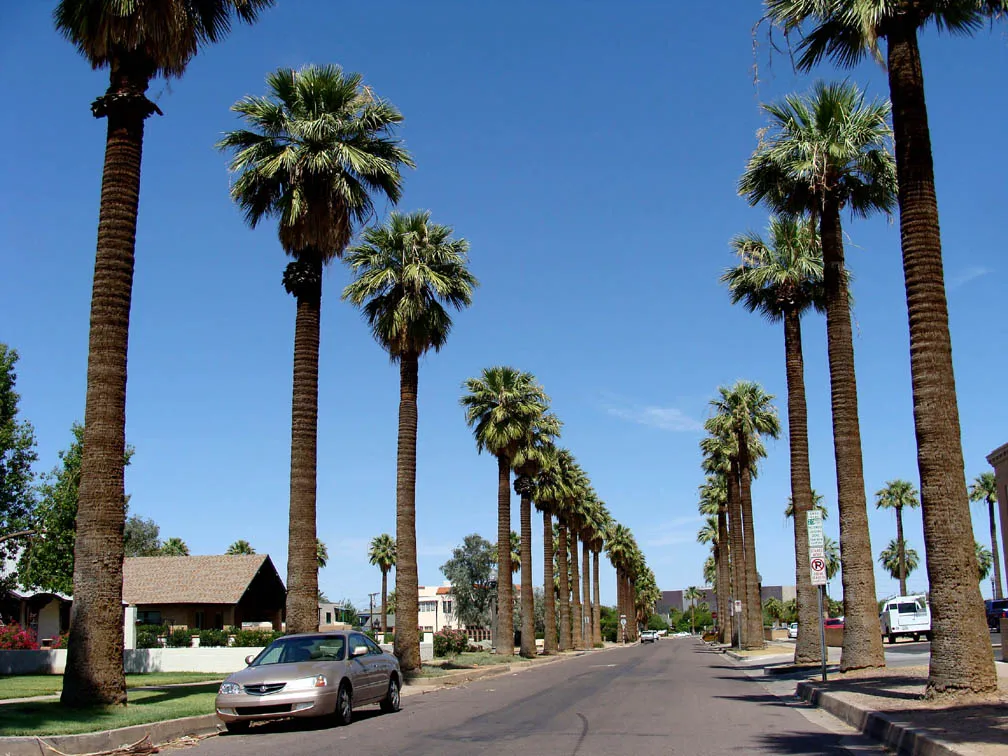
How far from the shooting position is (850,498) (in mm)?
20328

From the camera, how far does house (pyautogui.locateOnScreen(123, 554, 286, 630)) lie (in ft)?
171

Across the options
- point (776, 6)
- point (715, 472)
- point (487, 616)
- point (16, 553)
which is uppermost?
point (776, 6)

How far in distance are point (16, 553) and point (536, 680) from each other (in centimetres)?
2509

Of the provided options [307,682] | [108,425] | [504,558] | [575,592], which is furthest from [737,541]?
[108,425]

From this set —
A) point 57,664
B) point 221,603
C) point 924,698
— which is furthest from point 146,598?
point 924,698

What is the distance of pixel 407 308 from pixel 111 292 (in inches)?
500

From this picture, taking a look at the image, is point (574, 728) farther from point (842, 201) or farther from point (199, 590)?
point (199, 590)

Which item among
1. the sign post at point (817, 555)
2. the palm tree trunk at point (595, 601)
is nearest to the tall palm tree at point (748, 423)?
the sign post at point (817, 555)

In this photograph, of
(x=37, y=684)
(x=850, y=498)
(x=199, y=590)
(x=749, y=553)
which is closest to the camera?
(x=850, y=498)

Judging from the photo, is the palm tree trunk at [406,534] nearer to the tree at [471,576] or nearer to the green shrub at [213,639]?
the green shrub at [213,639]

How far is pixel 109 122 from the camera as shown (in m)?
16.8

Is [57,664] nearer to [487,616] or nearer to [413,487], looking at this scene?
[413,487]

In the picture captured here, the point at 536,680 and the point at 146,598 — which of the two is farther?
the point at 146,598

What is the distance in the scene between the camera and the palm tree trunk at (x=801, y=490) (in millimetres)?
27188
